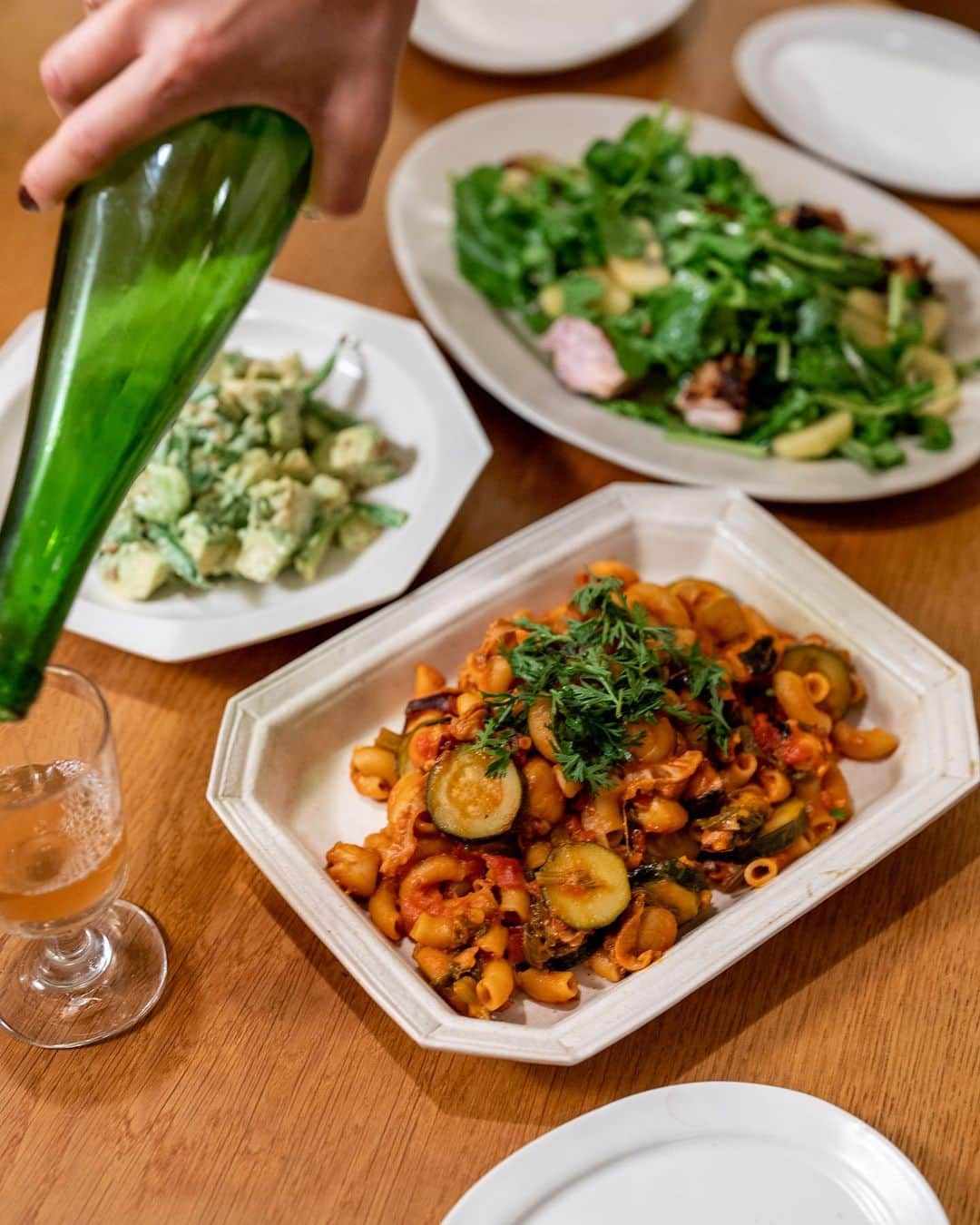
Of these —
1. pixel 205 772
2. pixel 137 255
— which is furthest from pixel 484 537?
pixel 137 255

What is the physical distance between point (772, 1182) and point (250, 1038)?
43 centimetres

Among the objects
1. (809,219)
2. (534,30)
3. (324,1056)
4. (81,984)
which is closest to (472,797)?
(324,1056)

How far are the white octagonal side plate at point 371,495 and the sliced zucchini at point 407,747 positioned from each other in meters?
0.16

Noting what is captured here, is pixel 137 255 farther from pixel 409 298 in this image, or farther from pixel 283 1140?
pixel 409 298

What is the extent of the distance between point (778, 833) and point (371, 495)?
1.95 ft

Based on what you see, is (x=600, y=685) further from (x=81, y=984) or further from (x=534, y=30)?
(x=534, y=30)

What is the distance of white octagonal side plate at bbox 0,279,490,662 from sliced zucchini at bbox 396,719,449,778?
157 millimetres

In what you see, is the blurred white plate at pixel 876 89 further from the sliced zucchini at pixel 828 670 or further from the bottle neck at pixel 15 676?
the bottle neck at pixel 15 676

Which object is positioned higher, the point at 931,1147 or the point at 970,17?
the point at 970,17

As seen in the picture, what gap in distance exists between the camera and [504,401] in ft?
4.88

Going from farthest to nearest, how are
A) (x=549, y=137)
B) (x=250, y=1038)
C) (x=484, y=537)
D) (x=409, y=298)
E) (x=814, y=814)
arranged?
(x=549, y=137) → (x=409, y=298) → (x=484, y=537) → (x=814, y=814) → (x=250, y=1038)

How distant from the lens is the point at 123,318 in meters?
0.89

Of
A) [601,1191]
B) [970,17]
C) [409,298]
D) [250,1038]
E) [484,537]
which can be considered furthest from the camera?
[970,17]

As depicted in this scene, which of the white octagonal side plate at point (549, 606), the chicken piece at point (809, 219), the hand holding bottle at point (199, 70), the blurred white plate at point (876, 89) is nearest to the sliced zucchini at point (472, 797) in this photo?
the white octagonal side plate at point (549, 606)
